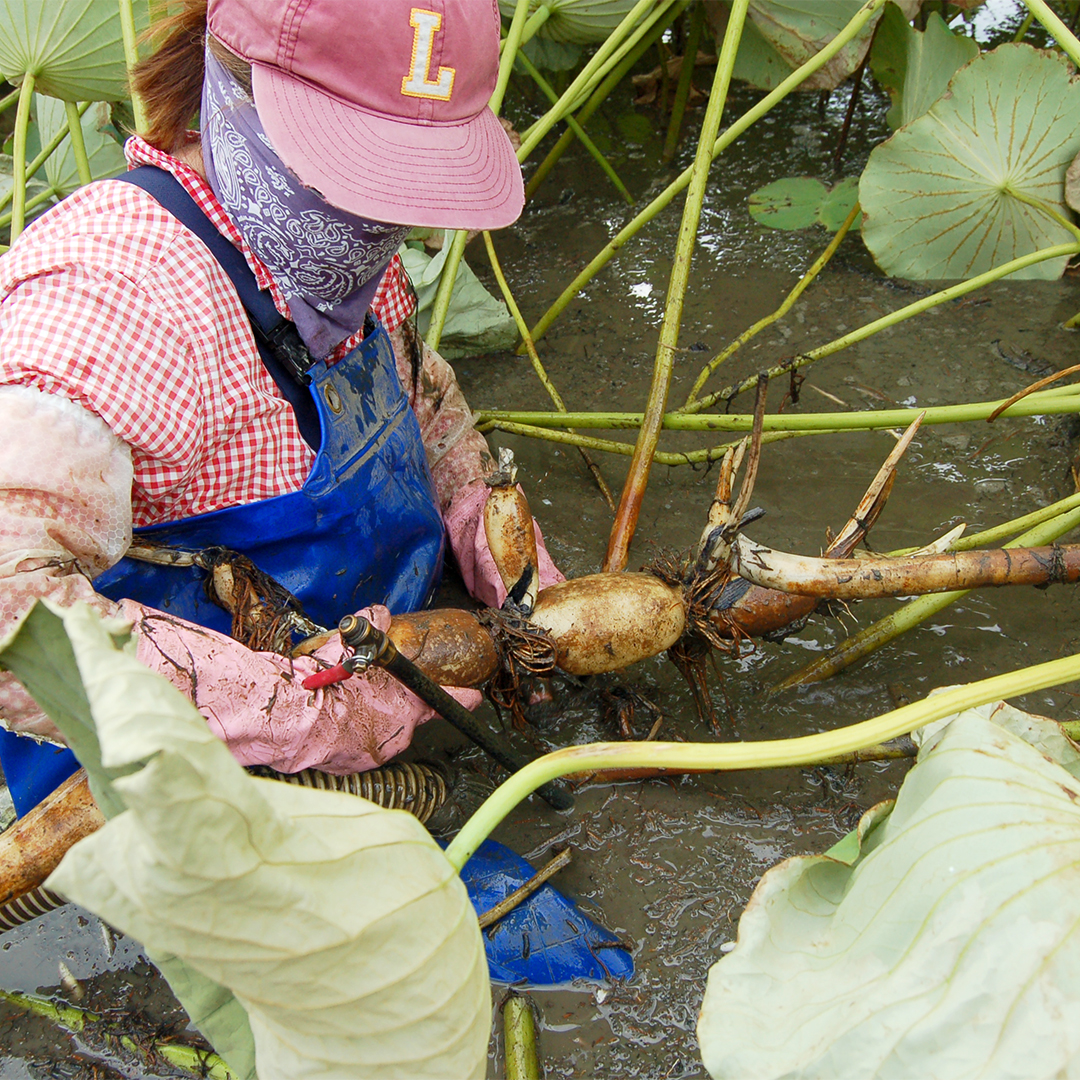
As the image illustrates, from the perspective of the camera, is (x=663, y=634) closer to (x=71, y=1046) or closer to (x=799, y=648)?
(x=799, y=648)

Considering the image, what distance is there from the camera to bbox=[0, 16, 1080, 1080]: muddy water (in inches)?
56.7

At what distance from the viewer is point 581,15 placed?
2.72m

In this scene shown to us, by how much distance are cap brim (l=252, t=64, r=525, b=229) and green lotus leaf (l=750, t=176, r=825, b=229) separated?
6.27ft

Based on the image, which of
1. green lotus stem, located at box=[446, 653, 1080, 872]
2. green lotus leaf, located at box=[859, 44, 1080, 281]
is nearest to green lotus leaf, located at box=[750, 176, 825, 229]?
green lotus leaf, located at box=[859, 44, 1080, 281]

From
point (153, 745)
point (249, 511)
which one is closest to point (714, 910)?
point (249, 511)

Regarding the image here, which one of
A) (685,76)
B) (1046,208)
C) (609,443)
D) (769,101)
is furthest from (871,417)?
(685,76)

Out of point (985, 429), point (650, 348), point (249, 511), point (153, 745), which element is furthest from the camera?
point (650, 348)

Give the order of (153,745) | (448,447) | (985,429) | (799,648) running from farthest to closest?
(985,429)
(448,447)
(799,648)
(153,745)

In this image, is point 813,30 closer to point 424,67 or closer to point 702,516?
point 702,516

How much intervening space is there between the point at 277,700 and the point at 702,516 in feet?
3.91

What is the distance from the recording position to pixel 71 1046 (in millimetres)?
1410

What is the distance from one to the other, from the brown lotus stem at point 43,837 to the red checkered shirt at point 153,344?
427 millimetres

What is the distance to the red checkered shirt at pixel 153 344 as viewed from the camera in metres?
1.13

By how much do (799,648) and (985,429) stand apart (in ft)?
2.79
